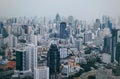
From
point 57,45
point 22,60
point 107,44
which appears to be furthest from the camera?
point 107,44

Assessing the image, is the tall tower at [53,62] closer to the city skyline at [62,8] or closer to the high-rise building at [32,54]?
the high-rise building at [32,54]

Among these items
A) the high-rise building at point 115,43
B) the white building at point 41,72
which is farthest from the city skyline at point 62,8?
the white building at point 41,72

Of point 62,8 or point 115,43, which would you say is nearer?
point 62,8

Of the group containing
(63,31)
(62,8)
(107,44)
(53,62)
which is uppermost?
(62,8)

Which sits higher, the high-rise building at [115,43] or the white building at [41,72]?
the high-rise building at [115,43]

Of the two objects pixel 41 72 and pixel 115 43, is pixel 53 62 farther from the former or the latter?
pixel 115 43

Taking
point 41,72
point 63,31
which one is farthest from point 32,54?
point 63,31
